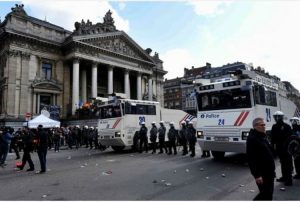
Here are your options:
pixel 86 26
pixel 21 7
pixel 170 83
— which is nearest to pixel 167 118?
pixel 86 26

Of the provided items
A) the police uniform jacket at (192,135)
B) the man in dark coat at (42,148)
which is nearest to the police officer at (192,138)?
the police uniform jacket at (192,135)

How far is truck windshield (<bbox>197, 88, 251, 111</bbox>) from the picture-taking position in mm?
10462

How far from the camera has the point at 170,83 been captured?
83.1 metres

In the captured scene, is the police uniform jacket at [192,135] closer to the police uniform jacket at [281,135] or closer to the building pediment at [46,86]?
the police uniform jacket at [281,135]

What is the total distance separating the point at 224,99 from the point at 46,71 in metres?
30.6

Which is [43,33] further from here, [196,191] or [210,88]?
[196,191]

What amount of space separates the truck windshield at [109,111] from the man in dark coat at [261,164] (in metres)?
12.6

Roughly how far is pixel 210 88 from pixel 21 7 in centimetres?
3163

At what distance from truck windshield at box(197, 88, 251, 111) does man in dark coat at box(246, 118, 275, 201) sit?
631 centimetres

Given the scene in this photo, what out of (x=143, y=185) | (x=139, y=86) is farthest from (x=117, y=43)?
(x=143, y=185)

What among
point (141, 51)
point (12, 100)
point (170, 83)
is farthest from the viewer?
point (170, 83)

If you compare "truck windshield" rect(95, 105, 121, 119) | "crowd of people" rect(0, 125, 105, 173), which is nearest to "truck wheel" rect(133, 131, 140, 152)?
"truck windshield" rect(95, 105, 121, 119)

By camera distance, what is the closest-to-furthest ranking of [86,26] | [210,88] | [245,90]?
[245,90]
[210,88]
[86,26]

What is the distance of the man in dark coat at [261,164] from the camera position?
4.15m
